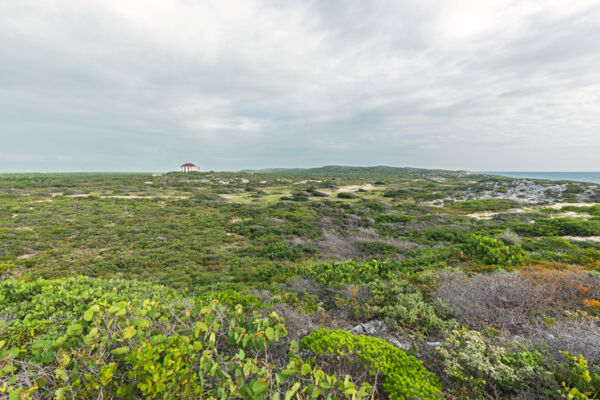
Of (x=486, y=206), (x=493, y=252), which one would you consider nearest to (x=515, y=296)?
(x=493, y=252)

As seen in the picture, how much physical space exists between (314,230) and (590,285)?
11442 mm

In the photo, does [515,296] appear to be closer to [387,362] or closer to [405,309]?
[405,309]

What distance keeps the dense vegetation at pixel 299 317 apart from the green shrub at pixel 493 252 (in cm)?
5

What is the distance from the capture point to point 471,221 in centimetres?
1667

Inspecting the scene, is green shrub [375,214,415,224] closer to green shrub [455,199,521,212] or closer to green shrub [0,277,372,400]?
green shrub [455,199,521,212]

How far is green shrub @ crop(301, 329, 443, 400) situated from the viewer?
8.64 ft

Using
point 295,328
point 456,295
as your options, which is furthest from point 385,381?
point 456,295

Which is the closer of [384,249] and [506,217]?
[384,249]

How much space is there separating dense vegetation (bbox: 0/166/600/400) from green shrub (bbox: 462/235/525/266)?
0.05 m

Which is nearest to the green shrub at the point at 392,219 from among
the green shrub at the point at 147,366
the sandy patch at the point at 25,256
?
the green shrub at the point at 147,366

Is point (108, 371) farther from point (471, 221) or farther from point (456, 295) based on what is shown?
point (471, 221)

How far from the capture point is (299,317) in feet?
13.7

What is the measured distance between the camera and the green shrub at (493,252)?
7258mm

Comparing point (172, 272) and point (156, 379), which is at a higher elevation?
point (156, 379)
